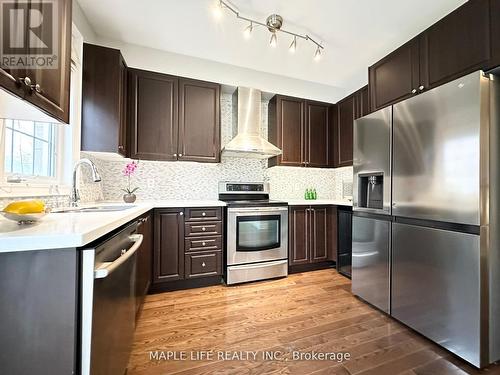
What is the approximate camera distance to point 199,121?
2.79 metres

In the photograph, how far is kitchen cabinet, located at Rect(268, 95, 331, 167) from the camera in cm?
319

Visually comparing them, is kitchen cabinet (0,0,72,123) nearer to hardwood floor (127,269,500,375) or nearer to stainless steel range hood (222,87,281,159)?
hardwood floor (127,269,500,375)

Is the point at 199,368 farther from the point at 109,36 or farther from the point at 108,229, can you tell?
the point at 109,36

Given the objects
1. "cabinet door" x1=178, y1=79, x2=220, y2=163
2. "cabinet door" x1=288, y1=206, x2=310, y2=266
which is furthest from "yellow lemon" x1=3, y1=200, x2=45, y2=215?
"cabinet door" x1=288, y1=206, x2=310, y2=266

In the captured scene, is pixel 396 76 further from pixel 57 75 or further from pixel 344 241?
pixel 57 75

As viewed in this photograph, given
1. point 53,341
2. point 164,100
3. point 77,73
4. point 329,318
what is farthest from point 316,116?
point 53,341

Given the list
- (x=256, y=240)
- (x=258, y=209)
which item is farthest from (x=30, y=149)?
(x=256, y=240)

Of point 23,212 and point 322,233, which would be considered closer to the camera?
point 23,212

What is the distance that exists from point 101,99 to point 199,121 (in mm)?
1024

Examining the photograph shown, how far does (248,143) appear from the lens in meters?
2.86

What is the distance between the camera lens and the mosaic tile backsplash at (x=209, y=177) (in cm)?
266

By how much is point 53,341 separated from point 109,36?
2.93 meters

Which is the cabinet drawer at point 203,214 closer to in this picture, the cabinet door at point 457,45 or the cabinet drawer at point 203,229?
the cabinet drawer at point 203,229

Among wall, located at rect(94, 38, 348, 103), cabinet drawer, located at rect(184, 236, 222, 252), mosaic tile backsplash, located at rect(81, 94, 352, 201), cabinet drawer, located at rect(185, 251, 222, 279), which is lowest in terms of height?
cabinet drawer, located at rect(185, 251, 222, 279)
